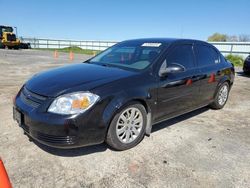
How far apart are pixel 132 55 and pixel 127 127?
141 cm

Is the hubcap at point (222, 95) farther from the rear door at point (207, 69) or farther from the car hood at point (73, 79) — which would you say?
the car hood at point (73, 79)

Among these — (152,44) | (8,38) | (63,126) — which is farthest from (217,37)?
(63,126)

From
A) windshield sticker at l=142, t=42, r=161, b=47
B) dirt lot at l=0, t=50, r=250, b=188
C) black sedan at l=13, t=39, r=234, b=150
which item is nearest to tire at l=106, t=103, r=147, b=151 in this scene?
black sedan at l=13, t=39, r=234, b=150

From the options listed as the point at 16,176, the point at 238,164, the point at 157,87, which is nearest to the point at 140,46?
the point at 157,87

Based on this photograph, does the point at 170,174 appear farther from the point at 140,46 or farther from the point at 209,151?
the point at 140,46

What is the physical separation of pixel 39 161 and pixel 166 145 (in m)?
1.78

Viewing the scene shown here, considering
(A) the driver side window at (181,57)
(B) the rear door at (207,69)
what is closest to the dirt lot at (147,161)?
(B) the rear door at (207,69)

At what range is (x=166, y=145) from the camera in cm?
339

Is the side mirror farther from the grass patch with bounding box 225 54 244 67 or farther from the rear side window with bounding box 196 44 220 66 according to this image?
the grass patch with bounding box 225 54 244 67

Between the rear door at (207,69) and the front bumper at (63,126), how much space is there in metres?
2.40

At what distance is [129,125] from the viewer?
3186 mm

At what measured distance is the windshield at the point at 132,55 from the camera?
362 cm

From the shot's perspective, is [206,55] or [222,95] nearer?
[206,55]

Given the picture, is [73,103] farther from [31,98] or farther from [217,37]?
[217,37]
